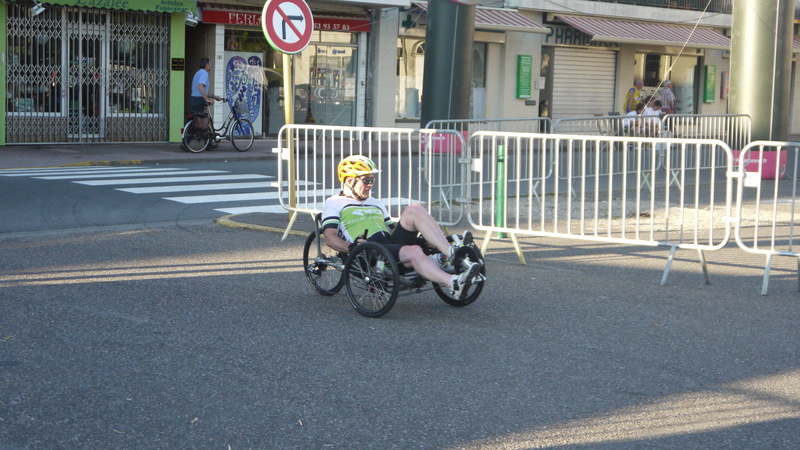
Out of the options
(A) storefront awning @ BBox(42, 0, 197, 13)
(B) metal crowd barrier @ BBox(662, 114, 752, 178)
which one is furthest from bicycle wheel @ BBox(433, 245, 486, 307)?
(A) storefront awning @ BBox(42, 0, 197, 13)

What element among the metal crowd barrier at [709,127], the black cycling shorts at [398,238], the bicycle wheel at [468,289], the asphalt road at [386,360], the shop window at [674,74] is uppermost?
the shop window at [674,74]

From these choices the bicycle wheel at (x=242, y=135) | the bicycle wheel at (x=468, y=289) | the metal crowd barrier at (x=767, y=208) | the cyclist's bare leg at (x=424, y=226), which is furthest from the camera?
the bicycle wheel at (x=242, y=135)

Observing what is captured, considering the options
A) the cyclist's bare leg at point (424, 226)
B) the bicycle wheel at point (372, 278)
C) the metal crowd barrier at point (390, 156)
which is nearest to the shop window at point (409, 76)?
the metal crowd barrier at point (390, 156)

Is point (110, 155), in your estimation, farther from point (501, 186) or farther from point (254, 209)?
point (501, 186)

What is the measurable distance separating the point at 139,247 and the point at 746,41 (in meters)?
12.0

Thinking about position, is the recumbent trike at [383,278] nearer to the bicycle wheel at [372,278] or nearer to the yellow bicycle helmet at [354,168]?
the bicycle wheel at [372,278]

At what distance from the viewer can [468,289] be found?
21.9 feet

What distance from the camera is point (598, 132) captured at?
49.0 ft

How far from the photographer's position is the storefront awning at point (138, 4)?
20312 millimetres

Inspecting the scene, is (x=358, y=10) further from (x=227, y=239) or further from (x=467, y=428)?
(x=467, y=428)

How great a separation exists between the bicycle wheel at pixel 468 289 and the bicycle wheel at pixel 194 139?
534 inches

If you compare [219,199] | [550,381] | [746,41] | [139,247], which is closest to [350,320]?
[550,381]

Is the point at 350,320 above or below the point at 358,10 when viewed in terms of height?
below

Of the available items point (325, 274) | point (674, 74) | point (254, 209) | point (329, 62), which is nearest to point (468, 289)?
point (325, 274)
